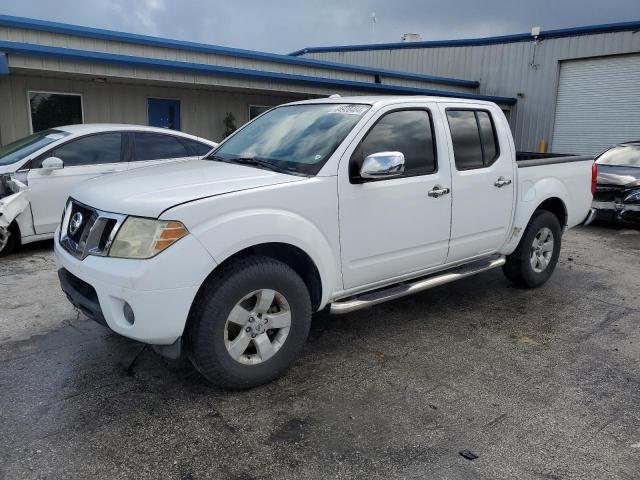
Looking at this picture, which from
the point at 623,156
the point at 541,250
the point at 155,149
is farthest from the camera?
the point at 623,156

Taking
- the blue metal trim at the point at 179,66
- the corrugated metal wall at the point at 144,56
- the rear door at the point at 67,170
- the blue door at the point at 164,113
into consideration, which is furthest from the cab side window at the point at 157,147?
the blue door at the point at 164,113

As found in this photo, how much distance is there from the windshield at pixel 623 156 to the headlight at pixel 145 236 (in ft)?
30.8

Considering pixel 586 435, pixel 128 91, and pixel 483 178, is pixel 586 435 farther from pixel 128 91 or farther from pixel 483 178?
pixel 128 91

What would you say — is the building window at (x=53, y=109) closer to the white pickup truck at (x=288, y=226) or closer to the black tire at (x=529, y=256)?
the white pickup truck at (x=288, y=226)

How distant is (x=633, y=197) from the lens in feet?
29.7

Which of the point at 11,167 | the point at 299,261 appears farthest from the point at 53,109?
the point at 299,261

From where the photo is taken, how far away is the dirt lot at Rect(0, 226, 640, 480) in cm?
274

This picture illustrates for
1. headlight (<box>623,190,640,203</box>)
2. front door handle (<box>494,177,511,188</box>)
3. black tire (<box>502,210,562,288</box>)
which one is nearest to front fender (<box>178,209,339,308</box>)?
front door handle (<box>494,177,511,188</box>)

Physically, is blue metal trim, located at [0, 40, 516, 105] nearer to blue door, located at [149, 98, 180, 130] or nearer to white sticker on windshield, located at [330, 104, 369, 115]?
blue door, located at [149, 98, 180, 130]

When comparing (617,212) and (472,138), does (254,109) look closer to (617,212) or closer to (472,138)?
(617,212)

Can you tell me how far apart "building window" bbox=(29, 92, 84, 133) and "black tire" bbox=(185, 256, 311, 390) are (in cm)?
1005

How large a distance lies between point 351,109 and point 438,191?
94 centimetres

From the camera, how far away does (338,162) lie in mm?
3670

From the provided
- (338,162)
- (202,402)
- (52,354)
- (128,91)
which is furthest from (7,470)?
(128,91)
